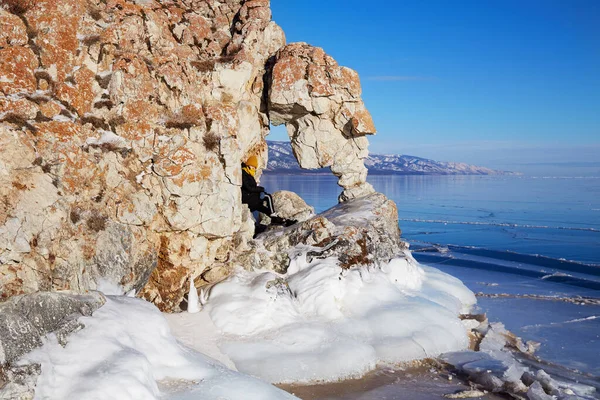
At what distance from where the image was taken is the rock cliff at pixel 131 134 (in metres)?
8.18

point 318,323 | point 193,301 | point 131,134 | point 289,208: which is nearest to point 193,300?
point 193,301

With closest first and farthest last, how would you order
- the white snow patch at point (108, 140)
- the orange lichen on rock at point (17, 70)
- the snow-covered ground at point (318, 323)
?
the orange lichen on rock at point (17, 70), the snow-covered ground at point (318, 323), the white snow patch at point (108, 140)

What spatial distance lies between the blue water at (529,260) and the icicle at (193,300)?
7529 mm

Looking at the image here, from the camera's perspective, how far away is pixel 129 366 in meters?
6.45

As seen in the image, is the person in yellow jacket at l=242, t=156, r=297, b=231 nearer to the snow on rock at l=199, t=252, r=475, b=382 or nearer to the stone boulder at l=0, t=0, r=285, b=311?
the stone boulder at l=0, t=0, r=285, b=311

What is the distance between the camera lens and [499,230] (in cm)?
3062

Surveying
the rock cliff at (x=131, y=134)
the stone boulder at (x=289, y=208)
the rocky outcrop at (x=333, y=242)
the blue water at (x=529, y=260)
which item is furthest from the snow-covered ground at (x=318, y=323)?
the stone boulder at (x=289, y=208)

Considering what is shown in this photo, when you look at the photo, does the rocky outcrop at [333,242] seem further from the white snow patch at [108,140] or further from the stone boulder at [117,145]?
the white snow patch at [108,140]

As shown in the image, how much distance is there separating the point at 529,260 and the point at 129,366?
19894 millimetres

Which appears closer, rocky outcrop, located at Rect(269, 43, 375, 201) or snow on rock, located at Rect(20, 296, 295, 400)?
snow on rock, located at Rect(20, 296, 295, 400)

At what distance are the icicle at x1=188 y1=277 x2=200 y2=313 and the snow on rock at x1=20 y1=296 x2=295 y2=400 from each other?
1.69m

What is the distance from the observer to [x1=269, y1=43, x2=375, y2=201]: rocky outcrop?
1323 centimetres

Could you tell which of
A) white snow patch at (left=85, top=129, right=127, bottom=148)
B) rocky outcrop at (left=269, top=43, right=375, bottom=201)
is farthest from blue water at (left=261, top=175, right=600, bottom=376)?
white snow patch at (left=85, top=129, right=127, bottom=148)

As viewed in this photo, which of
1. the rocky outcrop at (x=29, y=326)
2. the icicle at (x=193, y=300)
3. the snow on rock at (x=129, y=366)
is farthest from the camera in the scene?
→ the icicle at (x=193, y=300)
